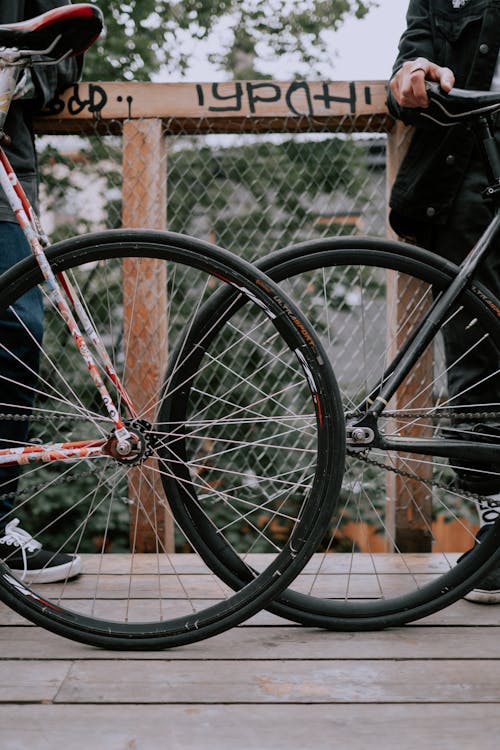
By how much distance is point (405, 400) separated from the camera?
6.53 feet

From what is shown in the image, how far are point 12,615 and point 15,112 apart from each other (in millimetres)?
1173

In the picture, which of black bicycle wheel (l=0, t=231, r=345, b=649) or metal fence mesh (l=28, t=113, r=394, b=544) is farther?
metal fence mesh (l=28, t=113, r=394, b=544)

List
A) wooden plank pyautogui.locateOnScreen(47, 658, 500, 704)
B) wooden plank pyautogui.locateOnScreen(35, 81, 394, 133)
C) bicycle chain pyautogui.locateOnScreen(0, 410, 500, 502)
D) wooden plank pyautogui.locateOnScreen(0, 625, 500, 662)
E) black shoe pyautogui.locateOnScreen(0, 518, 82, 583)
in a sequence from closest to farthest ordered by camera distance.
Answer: wooden plank pyautogui.locateOnScreen(47, 658, 500, 704) → wooden plank pyautogui.locateOnScreen(0, 625, 500, 662) → bicycle chain pyautogui.locateOnScreen(0, 410, 500, 502) → black shoe pyautogui.locateOnScreen(0, 518, 82, 583) → wooden plank pyautogui.locateOnScreen(35, 81, 394, 133)

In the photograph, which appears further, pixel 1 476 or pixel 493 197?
pixel 1 476

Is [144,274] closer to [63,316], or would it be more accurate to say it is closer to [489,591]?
[63,316]

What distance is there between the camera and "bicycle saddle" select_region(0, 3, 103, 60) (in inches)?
54.5

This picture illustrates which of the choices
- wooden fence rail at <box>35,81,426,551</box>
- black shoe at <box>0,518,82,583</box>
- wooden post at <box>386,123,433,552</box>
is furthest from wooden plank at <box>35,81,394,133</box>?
black shoe at <box>0,518,82,583</box>

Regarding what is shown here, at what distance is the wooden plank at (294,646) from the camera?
1.37 metres

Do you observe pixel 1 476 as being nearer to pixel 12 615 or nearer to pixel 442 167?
pixel 12 615

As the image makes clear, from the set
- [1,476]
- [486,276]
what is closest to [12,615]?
[1,476]

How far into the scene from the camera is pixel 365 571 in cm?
187

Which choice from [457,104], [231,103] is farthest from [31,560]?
[457,104]
